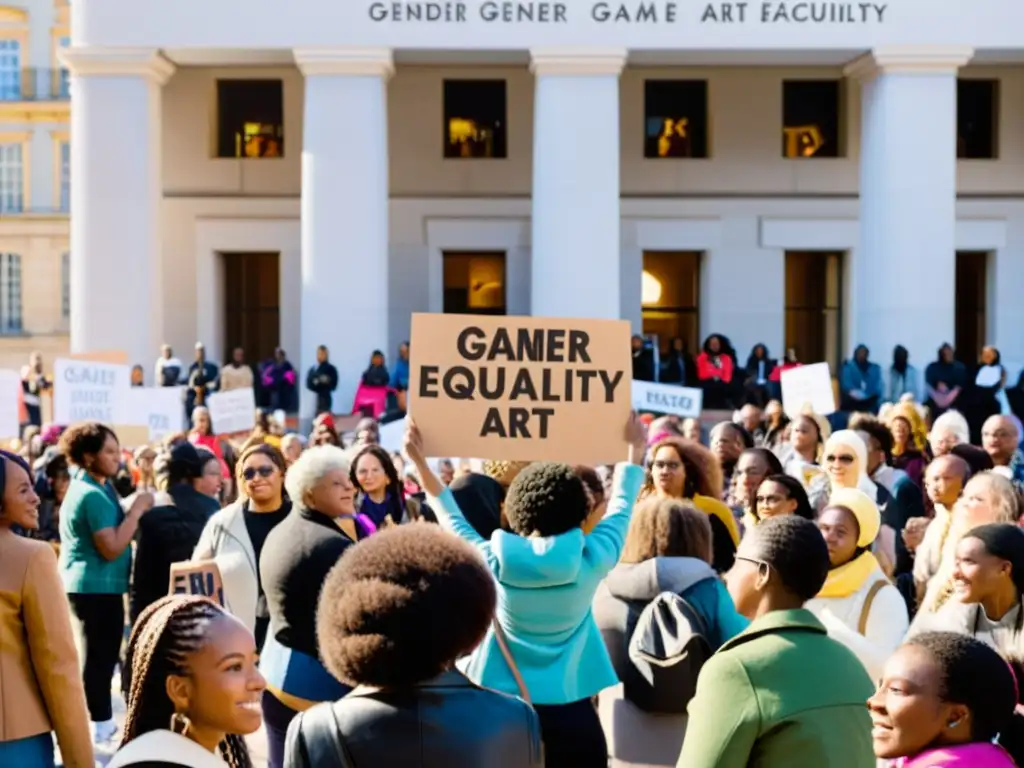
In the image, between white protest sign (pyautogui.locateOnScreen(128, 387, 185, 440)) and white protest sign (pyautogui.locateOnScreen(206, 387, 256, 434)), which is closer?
white protest sign (pyautogui.locateOnScreen(128, 387, 185, 440))

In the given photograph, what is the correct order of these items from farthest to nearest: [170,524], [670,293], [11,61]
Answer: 1. [11,61]
2. [670,293]
3. [170,524]

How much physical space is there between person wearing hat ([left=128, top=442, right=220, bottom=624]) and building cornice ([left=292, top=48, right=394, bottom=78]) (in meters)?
16.5

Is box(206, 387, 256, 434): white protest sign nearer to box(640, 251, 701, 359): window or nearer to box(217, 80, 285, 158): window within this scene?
box(217, 80, 285, 158): window

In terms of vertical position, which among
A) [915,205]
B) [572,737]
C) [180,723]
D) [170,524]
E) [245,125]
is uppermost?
[245,125]

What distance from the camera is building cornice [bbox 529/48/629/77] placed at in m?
23.5

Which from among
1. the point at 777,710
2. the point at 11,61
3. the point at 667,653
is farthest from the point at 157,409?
the point at 11,61

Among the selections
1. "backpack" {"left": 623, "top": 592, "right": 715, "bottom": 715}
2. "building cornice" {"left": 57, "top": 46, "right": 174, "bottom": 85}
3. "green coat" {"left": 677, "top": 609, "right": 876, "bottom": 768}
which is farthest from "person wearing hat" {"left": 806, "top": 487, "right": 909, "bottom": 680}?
"building cornice" {"left": 57, "top": 46, "right": 174, "bottom": 85}

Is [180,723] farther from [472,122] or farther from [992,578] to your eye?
[472,122]

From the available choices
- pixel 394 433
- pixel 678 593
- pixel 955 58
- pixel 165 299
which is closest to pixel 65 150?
pixel 165 299

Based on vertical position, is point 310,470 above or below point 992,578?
above

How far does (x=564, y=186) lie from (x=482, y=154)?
206 inches

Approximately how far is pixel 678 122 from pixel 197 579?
2406 cm

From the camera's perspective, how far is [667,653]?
5.37m

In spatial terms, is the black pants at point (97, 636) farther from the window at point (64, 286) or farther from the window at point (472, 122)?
the window at point (64, 286)
